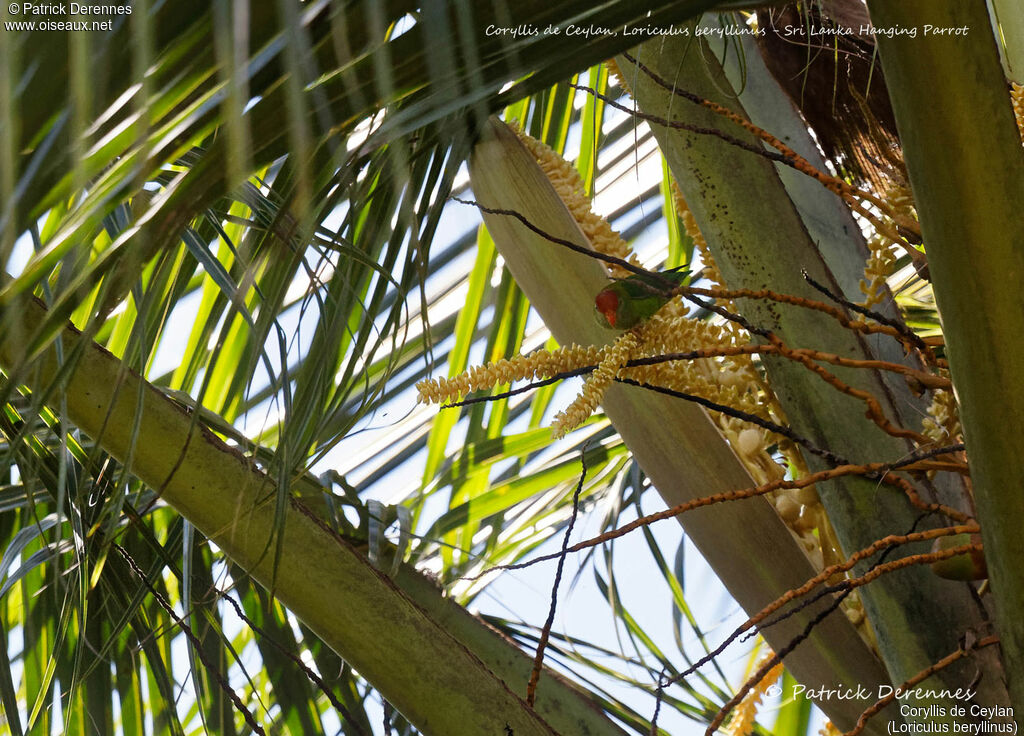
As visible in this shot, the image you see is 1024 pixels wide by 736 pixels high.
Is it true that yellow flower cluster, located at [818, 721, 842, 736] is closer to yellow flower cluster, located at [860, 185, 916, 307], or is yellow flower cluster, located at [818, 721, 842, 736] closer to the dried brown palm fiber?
yellow flower cluster, located at [860, 185, 916, 307]

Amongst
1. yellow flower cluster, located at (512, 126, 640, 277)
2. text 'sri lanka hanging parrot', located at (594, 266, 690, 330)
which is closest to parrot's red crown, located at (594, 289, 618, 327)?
text 'sri lanka hanging parrot', located at (594, 266, 690, 330)

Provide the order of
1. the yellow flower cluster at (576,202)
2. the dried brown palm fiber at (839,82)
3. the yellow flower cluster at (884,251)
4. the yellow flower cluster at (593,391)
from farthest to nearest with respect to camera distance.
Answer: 1. the dried brown palm fiber at (839,82)
2. the yellow flower cluster at (576,202)
3. the yellow flower cluster at (884,251)
4. the yellow flower cluster at (593,391)

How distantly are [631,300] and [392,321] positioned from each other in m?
0.14

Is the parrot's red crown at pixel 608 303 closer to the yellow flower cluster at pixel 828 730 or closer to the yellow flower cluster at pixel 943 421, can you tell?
the yellow flower cluster at pixel 943 421

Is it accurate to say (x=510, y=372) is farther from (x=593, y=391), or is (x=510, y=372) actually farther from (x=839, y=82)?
(x=839, y=82)

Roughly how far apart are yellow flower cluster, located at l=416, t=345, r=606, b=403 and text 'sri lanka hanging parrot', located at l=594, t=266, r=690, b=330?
0.03 meters

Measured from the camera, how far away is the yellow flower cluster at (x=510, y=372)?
0.45m

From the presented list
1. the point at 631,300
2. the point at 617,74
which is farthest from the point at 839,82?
the point at 631,300

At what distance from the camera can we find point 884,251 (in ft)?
1.78

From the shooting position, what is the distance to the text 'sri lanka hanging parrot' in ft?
1.59

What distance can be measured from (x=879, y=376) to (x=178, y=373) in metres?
0.61

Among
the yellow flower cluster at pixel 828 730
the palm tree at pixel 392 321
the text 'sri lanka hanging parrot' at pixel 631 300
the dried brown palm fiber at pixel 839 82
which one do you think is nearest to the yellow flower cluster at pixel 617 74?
the palm tree at pixel 392 321

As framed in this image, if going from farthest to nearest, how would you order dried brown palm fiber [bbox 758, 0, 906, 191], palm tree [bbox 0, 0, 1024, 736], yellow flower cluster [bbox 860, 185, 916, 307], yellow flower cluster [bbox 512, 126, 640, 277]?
1. dried brown palm fiber [bbox 758, 0, 906, 191]
2. yellow flower cluster [bbox 512, 126, 640, 277]
3. yellow flower cluster [bbox 860, 185, 916, 307]
4. palm tree [bbox 0, 0, 1024, 736]

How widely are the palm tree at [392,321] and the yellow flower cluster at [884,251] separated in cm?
3
